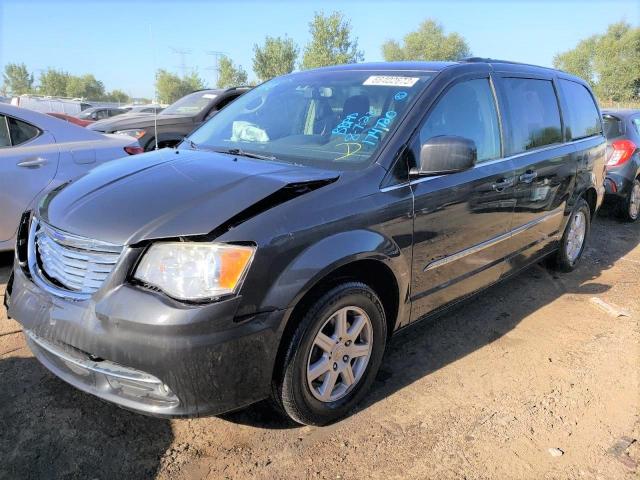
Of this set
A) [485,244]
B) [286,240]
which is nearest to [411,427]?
[286,240]

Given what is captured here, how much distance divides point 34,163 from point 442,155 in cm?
352

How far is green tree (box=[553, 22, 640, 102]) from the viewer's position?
164ft

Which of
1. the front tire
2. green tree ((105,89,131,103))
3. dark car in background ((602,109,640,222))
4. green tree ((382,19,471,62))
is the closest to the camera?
the front tire

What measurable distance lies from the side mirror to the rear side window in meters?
2.33

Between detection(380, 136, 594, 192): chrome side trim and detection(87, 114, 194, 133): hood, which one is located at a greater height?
detection(380, 136, 594, 192): chrome side trim

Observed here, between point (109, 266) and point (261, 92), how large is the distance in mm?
2139

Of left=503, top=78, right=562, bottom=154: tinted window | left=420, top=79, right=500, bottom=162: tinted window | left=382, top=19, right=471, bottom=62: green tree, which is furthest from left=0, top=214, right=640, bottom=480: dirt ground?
left=382, top=19, right=471, bottom=62: green tree

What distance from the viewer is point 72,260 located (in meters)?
2.27

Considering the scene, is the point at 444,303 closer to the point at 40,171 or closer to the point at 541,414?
the point at 541,414

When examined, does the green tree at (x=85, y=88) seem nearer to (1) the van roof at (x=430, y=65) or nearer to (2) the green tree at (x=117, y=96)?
(2) the green tree at (x=117, y=96)

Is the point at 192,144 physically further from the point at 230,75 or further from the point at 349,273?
the point at 230,75

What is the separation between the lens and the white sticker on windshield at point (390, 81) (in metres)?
3.10

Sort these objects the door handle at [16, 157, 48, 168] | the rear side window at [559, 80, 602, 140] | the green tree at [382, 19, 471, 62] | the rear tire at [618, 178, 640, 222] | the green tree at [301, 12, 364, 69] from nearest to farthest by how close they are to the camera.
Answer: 1. the door handle at [16, 157, 48, 168]
2. the rear side window at [559, 80, 602, 140]
3. the rear tire at [618, 178, 640, 222]
4. the green tree at [301, 12, 364, 69]
5. the green tree at [382, 19, 471, 62]

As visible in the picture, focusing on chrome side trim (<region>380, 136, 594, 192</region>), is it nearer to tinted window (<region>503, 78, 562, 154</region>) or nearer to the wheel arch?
tinted window (<region>503, 78, 562, 154</region>)
